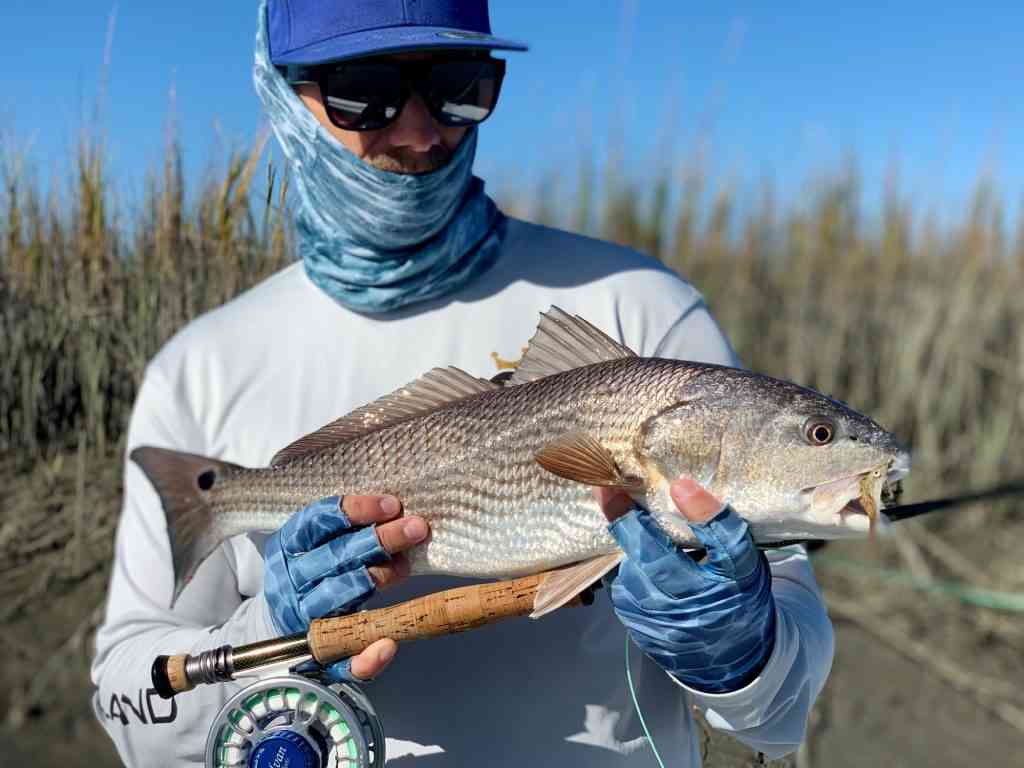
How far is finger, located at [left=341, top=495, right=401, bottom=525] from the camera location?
1848 millimetres

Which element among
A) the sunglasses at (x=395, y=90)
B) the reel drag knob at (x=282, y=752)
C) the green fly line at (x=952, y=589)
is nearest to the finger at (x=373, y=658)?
the reel drag knob at (x=282, y=752)

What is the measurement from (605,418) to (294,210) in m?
1.22

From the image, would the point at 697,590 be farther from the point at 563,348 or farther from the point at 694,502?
the point at 563,348

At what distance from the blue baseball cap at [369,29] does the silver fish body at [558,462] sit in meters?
0.66

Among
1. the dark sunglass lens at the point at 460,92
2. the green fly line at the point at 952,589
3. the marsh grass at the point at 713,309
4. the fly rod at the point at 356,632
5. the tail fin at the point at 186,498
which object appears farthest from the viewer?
the green fly line at the point at 952,589

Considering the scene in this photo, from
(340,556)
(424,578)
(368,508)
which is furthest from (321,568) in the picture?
(424,578)

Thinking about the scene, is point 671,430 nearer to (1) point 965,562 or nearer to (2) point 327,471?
(2) point 327,471

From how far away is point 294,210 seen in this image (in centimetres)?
259

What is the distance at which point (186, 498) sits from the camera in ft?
6.73

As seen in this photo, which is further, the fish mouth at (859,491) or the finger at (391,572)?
the finger at (391,572)

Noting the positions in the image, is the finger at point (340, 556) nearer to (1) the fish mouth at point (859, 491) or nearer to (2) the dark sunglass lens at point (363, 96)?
(1) the fish mouth at point (859, 491)

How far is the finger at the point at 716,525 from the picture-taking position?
62.6 inches

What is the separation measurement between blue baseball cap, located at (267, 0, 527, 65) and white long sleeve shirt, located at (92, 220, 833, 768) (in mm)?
495

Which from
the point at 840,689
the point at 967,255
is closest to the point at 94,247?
the point at 840,689
